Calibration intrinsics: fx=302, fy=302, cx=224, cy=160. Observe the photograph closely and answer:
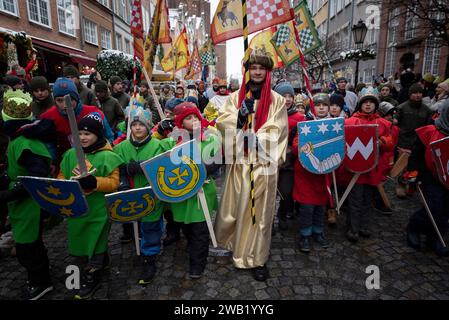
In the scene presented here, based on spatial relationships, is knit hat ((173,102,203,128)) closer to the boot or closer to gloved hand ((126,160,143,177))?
gloved hand ((126,160,143,177))

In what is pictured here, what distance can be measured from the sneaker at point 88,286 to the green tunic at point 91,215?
19 centimetres

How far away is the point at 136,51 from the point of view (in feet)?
14.2

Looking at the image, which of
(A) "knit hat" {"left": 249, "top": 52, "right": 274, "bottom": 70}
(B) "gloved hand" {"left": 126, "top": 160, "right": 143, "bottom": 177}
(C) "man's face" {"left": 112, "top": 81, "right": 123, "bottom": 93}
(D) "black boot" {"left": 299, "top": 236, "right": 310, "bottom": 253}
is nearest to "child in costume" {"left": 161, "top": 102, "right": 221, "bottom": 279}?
(B) "gloved hand" {"left": 126, "top": 160, "right": 143, "bottom": 177}

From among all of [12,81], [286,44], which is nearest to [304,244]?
[286,44]

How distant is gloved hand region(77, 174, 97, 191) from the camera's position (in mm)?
2369

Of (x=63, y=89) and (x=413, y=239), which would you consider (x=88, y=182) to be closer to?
(x=63, y=89)

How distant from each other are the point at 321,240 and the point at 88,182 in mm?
2685

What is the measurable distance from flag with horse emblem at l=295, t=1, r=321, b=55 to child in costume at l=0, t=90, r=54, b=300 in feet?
13.8

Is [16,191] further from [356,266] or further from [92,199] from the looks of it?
[356,266]

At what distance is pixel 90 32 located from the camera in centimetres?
2069

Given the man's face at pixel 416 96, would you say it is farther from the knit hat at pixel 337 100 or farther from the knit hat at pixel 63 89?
the knit hat at pixel 63 89

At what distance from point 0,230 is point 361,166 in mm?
4390

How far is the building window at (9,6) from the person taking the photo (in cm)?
1206
